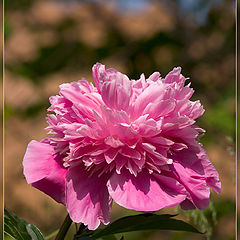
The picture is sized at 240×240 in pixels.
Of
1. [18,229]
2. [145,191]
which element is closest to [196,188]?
[145,191]

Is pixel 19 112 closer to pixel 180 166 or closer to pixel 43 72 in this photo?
pixel 43 72

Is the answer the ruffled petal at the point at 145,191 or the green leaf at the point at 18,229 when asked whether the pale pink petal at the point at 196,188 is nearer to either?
the ruffled petal at the point at 145,191

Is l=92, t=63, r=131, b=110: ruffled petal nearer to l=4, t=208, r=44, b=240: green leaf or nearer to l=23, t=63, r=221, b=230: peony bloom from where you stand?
l=23, t=63, r=221, b=230: peony bloom

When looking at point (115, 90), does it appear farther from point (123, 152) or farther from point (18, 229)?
point (18, 229)

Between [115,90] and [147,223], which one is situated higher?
[115,90]

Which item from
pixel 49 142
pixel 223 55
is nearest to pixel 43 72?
pixel 223 55

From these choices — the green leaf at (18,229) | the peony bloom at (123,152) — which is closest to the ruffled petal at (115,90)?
the peony bloom at (123,152)

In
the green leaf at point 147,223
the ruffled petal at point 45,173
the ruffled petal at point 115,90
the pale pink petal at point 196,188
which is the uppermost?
the ruffled petal at point 115,90

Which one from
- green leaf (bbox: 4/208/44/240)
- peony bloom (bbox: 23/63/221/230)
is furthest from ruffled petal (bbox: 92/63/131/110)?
green leaf (bbox: 4/208/44/240)
